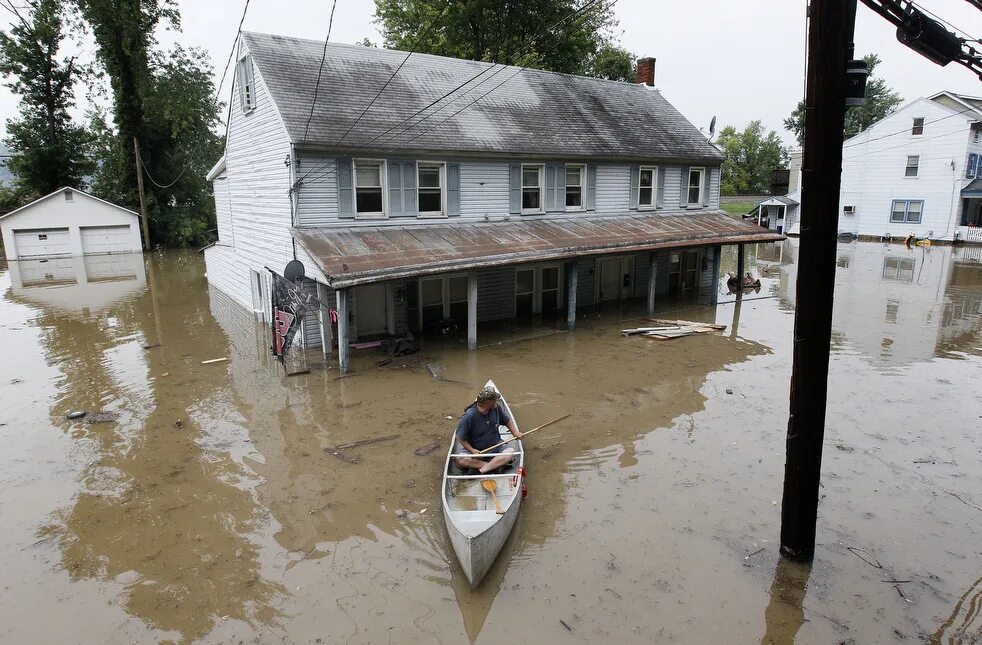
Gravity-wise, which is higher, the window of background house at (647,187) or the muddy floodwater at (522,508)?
the window of background house at (647,187)

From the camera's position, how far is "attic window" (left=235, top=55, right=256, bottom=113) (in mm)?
17531

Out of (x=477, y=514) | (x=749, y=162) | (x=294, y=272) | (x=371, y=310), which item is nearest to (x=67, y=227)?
(x=371, y=310)

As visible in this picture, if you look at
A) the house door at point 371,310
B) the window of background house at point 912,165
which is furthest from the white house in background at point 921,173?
the house door at point 371,310

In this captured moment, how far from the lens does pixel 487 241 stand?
17.2 meters

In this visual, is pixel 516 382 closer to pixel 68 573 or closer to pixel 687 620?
pixel 687 620

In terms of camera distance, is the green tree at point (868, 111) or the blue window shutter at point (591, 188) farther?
the green tree at point (868, 111)

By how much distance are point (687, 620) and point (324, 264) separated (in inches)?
415

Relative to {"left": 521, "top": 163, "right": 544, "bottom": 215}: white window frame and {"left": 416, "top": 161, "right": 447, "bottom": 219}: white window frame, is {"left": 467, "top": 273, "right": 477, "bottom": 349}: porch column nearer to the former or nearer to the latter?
{"left": 416, "top": 161, "right": 447, "bottom": 219}: white window frame

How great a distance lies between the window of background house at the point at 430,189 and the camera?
17472mm

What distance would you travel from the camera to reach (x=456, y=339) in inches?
699

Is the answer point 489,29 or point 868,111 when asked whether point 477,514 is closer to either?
point 489,29

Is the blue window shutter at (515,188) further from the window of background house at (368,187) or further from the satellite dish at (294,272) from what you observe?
the satellite dish at (294,272)

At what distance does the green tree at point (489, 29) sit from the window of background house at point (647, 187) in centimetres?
1450

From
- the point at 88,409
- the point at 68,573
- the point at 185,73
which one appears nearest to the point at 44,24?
the point at 185,73
